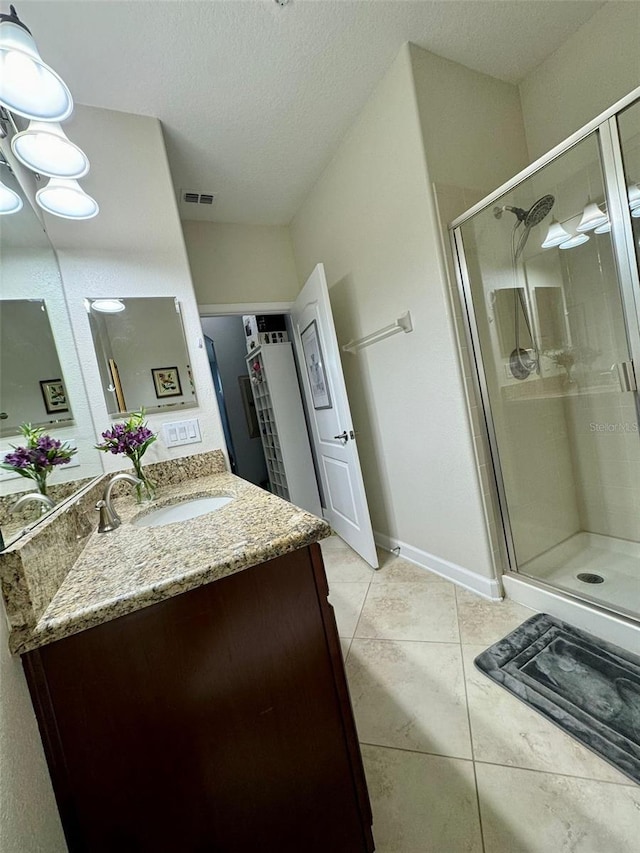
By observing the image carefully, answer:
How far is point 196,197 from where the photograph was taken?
7.41ft

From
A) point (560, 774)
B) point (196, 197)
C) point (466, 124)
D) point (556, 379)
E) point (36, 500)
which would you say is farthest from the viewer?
point (196, 197)

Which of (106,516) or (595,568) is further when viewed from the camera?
(595,568)

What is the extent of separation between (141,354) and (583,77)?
8.07 ft

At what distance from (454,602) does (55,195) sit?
2390 millimetres

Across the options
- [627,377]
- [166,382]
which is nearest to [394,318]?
[627,377]

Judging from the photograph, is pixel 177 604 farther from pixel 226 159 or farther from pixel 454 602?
pixel 226 159

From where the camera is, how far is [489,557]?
1.64 m

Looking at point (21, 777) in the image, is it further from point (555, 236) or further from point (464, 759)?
point (555, 236)

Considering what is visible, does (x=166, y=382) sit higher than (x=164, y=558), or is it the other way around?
(x=166, y=382)

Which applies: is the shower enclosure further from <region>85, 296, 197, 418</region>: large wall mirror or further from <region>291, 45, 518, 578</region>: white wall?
<region>85, 296, 197, 418</region>: large wall mirror

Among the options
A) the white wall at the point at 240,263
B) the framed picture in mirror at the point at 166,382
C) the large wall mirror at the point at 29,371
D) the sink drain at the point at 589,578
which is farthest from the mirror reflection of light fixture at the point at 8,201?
the sink drain at the point at 589,578

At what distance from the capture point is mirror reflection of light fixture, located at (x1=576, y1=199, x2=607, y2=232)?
141 centimetres

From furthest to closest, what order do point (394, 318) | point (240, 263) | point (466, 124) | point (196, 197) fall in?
point (240, 263) → point (196, 197) → point (394, 318) → point (466, 124)

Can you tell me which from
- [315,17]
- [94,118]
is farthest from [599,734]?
[94,118]
